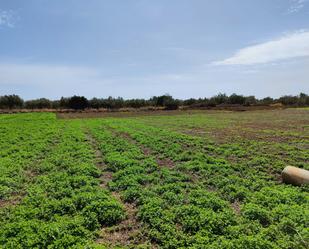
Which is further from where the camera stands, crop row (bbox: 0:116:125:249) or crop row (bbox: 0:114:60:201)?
crop row (bbox: 0:114:60:201)

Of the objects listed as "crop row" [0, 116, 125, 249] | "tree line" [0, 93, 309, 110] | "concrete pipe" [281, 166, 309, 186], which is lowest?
"crop row" [0, 116, 125, 249]

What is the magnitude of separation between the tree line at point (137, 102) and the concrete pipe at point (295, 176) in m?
68.2

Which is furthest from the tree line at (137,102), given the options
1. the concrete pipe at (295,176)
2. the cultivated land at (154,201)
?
the concrete pipe at (295,176)

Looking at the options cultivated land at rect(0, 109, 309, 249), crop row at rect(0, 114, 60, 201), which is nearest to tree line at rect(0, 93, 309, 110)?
crop row at rect(0, 114, 60, 201)

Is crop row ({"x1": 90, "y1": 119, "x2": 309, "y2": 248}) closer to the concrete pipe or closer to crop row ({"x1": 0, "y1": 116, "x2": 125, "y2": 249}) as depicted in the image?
the concrete pipe

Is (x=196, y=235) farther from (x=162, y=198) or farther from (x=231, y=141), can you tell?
(x=231, y=141)

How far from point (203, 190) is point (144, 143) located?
9709 millimetres

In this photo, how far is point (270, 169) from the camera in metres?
11.1

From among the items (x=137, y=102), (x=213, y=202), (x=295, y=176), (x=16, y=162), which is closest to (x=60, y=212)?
(x=213, y=202)

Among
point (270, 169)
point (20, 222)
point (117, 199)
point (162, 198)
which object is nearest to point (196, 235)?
point (162, 198)

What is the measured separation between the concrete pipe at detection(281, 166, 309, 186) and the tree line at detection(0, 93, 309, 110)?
2684 inches

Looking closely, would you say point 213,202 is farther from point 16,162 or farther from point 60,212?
point 16,162

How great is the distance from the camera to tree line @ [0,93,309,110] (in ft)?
256

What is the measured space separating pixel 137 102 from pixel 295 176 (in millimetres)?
77082
